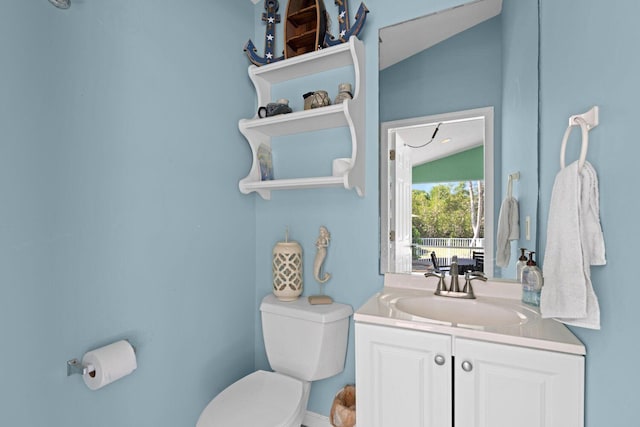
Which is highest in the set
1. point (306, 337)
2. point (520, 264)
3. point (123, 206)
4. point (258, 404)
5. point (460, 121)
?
point (460, 121)

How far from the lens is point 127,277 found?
123 cm

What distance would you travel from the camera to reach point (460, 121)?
4.72 feet

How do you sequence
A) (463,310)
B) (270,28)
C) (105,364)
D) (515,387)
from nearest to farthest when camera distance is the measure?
1. (515,387)
2. (105,364)
3. (463,310)
4. (270,28)

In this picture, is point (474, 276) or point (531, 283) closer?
point (531, 283)

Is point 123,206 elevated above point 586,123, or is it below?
below

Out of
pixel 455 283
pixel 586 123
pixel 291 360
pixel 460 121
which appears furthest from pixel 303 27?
pixel 291 360

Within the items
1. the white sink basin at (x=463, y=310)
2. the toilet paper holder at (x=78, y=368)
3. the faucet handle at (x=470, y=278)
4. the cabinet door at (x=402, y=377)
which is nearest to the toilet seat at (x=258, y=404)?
the cabinet door at (x=402, y=377)

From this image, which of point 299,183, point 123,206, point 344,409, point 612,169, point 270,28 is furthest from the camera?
point 270,28

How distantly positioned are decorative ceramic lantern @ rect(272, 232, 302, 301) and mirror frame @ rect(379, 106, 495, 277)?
456mm

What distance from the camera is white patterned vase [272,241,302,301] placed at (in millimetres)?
1651

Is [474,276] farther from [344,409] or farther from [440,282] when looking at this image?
[344,409]

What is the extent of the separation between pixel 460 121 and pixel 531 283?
76 cm

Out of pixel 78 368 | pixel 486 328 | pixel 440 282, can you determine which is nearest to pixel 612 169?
pixel 486 328

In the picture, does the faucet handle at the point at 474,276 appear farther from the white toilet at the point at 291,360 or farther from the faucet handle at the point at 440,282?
the white toilet at the point at 291,360
